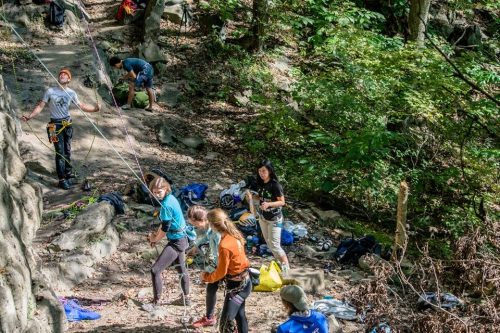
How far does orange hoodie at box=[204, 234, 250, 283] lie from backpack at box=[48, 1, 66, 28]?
1120 centimetres

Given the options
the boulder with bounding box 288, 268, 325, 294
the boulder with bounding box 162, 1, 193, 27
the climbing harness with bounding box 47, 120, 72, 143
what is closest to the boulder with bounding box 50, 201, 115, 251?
the climbing harness with bounding box 47, 120, 72, 143

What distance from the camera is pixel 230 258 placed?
16.6 ft

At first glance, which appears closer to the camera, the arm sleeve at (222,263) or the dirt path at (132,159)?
the arm sleeve at (222,263)

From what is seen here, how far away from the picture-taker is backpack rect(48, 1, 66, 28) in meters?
14.2

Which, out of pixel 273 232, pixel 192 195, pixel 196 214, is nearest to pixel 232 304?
pixel 196 214

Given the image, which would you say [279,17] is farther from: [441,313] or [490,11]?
[441,313]

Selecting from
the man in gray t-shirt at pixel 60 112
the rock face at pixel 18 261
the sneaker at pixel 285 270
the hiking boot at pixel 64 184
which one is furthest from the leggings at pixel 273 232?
the hiking boot at pixel 64 184

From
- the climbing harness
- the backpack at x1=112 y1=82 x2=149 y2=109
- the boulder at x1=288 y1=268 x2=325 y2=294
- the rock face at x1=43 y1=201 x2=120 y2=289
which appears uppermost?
the climbing harness

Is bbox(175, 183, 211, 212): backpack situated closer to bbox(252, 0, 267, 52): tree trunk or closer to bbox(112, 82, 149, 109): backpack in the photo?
bbox(112, 82, 149, 109): backpack

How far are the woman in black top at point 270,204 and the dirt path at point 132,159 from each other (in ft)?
2.14

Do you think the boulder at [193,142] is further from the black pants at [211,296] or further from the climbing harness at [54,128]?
the black pants at [211,296]

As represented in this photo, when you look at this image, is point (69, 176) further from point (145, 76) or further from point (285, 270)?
point (285, 270)

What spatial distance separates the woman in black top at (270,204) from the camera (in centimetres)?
684

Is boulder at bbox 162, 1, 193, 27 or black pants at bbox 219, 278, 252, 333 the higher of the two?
black pants at bbox 219, 278, 252, 333
